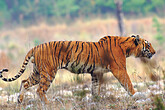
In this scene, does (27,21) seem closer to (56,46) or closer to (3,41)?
(3,41)

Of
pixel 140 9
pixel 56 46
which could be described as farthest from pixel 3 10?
pixel 56 46

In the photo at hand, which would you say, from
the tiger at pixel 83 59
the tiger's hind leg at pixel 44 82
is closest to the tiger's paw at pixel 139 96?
the tiger at pixel 83 59

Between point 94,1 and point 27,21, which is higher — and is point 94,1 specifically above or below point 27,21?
above

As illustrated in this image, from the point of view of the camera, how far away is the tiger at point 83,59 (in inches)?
193

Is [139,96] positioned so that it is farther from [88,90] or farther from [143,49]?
→ [143,49]

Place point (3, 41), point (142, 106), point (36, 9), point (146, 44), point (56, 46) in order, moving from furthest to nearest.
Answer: point (36, 9) → point (3, 41) → point (146, 44) → point (56, 46) → point (142, 106)

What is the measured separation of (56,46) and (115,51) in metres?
1.01

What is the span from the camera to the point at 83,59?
5109 mm

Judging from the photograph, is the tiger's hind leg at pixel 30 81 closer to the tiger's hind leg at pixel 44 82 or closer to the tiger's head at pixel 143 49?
the tiger's hind leg at pixel 44 82

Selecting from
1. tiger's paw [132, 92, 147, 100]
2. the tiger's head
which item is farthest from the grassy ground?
the tiger's head

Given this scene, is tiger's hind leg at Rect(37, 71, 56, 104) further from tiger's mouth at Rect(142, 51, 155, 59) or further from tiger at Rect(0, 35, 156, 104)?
tiger's mouth at Rect(142, 51, 155, 59)

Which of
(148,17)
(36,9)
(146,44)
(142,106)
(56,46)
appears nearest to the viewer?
(142,106)

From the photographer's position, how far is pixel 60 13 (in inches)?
1298

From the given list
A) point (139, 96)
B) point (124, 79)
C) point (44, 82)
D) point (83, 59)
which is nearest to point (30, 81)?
point (44, 82)
